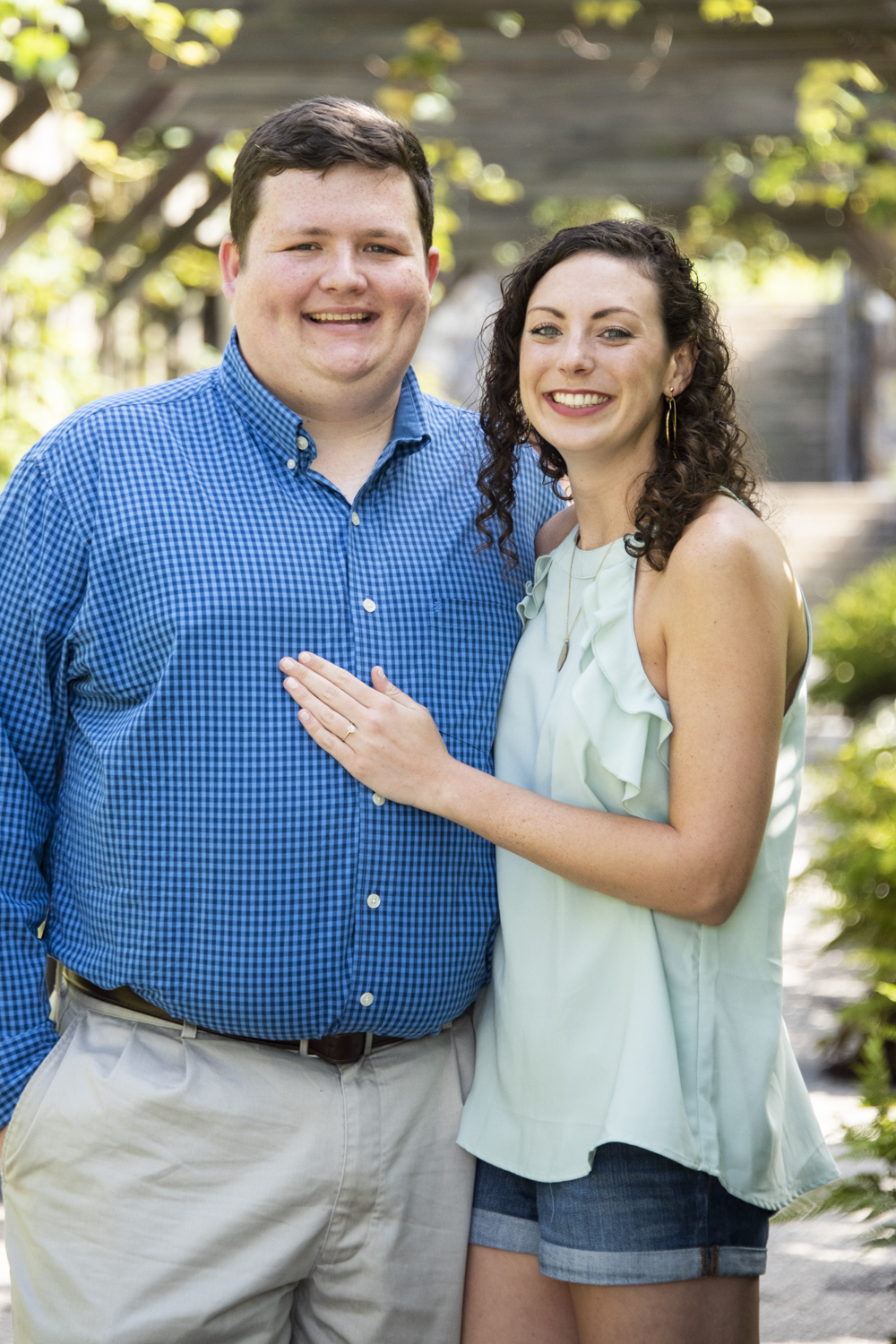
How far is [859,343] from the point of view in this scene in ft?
56.3

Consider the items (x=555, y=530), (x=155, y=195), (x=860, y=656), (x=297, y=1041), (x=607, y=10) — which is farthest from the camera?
(x=155, y=195)

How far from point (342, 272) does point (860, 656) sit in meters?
5.54

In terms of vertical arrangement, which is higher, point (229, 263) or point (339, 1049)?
point (229, 263)

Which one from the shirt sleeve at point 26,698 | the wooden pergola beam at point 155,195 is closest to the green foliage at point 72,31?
the wooden pergola beam at point 155,195

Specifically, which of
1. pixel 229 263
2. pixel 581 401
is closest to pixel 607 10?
pixel 229 263

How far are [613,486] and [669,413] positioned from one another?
0.13 meters

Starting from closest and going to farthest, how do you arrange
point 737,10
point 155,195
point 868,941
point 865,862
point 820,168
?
→ point 865,862 < point 868,941 < point 737,10 < point 155,195 < point 820,168

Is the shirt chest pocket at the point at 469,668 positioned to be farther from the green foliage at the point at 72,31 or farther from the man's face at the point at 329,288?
the green foliage at the point at 72,31

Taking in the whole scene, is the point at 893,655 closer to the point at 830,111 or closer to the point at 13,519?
the point at 830,111

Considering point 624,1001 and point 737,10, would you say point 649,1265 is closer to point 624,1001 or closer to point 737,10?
point 624,1001

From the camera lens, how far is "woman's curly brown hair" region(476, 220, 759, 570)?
1824 millimetres

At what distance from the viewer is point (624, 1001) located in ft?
5.82

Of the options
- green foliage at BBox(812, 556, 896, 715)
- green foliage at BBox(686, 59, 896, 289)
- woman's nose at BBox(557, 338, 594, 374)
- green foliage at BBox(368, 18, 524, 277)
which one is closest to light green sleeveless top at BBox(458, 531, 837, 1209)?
woman's nose at BBox(557, 338, 594, 374)

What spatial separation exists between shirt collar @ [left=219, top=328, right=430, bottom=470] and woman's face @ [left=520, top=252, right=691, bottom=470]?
0.78ft
